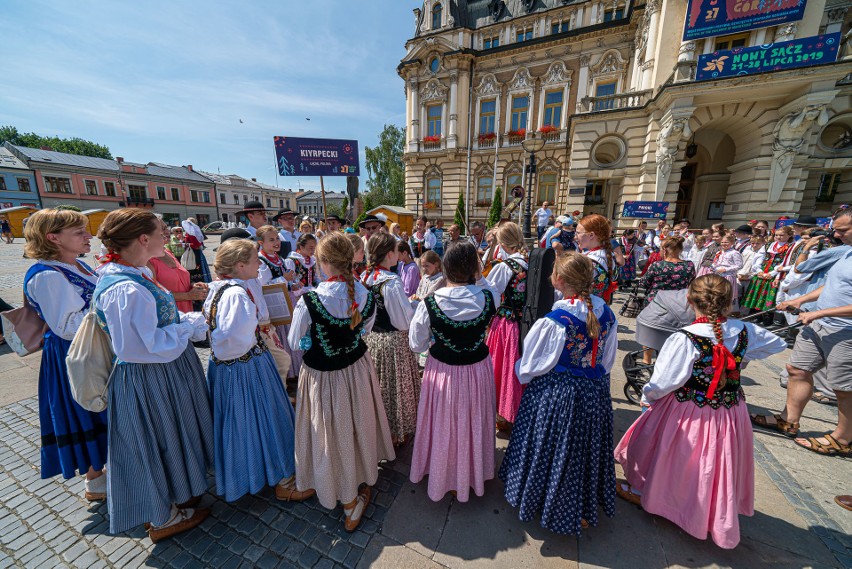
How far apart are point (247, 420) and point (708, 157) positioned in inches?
875

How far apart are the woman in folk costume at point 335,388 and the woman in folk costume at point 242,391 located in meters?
0.24

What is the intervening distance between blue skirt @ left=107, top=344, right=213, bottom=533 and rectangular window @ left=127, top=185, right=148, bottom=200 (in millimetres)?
48738

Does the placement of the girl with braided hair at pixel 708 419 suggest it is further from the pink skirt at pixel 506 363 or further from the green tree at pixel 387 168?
the green tree at pixel 387 168

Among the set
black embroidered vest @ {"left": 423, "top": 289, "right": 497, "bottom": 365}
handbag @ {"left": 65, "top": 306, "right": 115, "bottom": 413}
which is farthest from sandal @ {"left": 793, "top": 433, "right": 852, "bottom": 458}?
handbag @ {"left": 65, "top": 306, "right": 115, "bottom": 413}

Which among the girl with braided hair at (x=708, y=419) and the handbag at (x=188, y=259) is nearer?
the girl with braided hair at (x=708, y=419)

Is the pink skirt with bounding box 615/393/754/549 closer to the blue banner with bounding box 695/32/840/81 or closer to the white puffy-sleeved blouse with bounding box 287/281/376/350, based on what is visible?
the white puffy-sleeved blouse with bounding box 287/281/376/350

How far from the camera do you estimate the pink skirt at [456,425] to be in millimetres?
2281

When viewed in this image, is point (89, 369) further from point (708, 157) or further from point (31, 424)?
point (708, 157)

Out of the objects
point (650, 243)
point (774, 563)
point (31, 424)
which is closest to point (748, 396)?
point (774, 563)

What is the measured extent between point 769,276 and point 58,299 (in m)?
10.3

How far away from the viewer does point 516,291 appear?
3.30 m

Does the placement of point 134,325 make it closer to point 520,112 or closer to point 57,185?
point 520,112

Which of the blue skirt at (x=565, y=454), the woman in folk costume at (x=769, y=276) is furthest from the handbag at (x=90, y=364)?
the woman in folk costume at (x=769, y=276)

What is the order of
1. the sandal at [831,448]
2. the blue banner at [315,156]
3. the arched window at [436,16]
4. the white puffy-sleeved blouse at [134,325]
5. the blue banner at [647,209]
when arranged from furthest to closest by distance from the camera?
the blue banner at [315,156], the arched window at [436,16], the blue banner at [647,209], the sandal at [831,448], the white puffy-sleeved blouse at [134,325]
